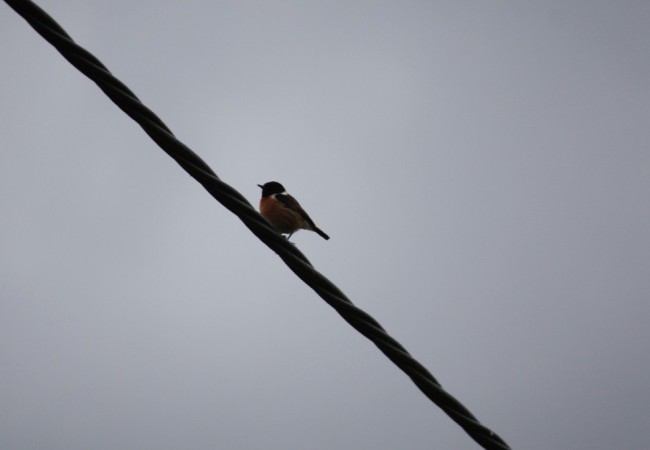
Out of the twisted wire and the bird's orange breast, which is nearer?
the twisted wire

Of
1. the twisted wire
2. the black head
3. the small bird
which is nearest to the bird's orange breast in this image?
the small bird

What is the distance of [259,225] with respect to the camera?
208 centimetres

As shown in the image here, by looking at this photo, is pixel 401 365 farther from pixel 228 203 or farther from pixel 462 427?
pixel 228 203

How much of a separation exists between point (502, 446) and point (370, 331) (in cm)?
68

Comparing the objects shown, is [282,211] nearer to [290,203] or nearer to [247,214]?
[290,203]

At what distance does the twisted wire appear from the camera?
1867 millimetres

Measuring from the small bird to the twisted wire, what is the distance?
507 centimetres

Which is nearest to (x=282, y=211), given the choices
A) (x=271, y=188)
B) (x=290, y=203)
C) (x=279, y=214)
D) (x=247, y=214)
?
(x=279, y=214)

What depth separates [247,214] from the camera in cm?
207

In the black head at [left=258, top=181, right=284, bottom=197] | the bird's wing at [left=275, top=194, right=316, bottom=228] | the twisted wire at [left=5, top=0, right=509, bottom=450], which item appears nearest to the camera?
the twisted wire at [left=5, top=0, right=509, bottom=450]

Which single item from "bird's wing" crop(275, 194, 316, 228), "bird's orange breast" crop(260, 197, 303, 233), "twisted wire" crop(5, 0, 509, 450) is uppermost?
"bird's wing" crop(275, 194, 316, 228)

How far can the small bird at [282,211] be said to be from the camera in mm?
7168

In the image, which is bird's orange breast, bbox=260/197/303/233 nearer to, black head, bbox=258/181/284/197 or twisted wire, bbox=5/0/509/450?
black head, bbox=258/181/284/197

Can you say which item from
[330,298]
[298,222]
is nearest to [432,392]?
[330,298]
